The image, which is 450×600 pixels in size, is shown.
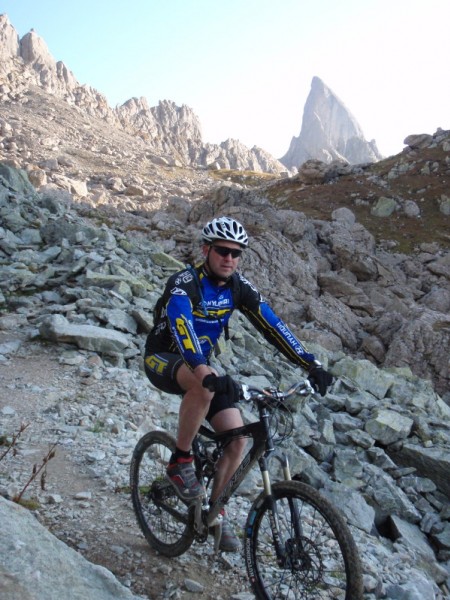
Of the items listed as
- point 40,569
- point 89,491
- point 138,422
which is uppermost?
point 40,569

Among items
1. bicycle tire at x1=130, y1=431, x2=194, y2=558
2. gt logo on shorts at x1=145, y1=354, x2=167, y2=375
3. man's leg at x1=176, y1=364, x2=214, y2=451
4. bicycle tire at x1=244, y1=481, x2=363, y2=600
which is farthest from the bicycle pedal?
gt logo on shorts at x1=145, y1=354, x2=167, y2=375

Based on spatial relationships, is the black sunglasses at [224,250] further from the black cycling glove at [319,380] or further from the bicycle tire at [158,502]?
the bicycle tire at [158,502]

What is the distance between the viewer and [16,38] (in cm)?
12362

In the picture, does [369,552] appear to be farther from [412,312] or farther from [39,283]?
[412,312]

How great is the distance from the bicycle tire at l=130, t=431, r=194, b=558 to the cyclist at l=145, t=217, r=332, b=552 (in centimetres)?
44

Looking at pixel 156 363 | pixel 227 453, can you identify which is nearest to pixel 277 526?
pixel 227 453

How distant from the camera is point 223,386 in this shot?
13.4 feet

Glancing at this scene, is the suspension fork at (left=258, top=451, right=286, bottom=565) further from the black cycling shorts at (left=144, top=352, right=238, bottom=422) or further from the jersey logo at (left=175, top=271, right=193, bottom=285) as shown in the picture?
the jersey logo at (left=175, top=271, right=193, bottom=285)

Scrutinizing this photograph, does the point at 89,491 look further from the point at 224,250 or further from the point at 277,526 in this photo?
the point at 224,250

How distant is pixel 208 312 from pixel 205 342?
34cm

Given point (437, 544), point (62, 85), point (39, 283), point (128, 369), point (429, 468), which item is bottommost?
point (437, 544)

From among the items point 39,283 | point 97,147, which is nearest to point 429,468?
point 39,283

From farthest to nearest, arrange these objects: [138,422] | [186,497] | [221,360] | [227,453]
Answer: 1. [221,360]
2. [138,422]
3. [186,497]
4. [227,453]

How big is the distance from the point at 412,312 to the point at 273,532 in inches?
923
